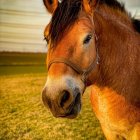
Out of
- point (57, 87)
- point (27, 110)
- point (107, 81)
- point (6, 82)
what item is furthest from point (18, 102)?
point (57, 87)

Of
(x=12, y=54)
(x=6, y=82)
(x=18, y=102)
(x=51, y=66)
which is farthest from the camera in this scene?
(x=12, y=54)

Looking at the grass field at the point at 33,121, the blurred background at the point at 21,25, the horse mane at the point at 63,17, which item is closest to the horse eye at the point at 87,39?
the horse mane at the point at 63,17

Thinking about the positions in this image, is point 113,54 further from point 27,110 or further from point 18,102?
point 18,102

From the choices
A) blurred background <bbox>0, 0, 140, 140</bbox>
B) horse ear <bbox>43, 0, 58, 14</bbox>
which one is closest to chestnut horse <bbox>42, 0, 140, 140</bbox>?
horse ear <bbox>43, 0, 58, 14</bbox>

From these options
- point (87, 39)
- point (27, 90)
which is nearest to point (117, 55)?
point (87, 39)

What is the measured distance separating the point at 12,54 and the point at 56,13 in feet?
Result: 35.8

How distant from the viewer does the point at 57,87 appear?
1.97 metres

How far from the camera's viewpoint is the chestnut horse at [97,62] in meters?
2.08

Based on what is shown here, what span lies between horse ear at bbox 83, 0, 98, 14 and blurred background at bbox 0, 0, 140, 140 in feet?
2.40

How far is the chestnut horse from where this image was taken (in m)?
2.08

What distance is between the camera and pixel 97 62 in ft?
7.59

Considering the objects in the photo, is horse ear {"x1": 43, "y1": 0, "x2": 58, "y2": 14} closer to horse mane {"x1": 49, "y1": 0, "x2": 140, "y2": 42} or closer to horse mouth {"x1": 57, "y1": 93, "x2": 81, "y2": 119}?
horse mane {"x1": 49, "y1": 0, "x2": 140, "y2": 42}

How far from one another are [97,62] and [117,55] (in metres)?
0.29

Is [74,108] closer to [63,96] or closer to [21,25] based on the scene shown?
[63,96]
